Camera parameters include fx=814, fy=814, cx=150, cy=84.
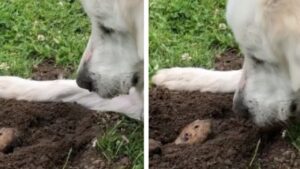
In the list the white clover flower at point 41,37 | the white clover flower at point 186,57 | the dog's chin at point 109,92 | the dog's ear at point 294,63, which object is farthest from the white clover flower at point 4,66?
the dog's ear at point 294,63

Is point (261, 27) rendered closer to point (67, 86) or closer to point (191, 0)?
point (191, 0)

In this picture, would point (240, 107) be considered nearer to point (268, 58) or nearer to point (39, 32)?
point (268, 58)

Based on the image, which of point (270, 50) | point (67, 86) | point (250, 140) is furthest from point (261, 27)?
point (67, 86)

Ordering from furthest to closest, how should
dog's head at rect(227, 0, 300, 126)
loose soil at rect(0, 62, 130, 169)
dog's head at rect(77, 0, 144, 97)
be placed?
loose soil at rect(0, 62, 130, 169) → dog's head at rect(77, 0, 144, 97) → dog's head at rect(227, 0, 300, 126)

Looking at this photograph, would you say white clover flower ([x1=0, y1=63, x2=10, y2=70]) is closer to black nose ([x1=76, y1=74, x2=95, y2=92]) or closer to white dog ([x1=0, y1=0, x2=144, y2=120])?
white dog ([x1=0, y1=0, x2=144, y2=120])

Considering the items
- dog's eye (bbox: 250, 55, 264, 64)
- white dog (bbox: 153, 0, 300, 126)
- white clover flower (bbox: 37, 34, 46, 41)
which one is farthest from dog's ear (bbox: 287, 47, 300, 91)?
white clover flower (bbox: 37, 34, 46, 41)

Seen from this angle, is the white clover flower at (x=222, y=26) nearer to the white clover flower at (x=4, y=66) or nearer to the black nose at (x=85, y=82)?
the black nose at (x=85, y=82)

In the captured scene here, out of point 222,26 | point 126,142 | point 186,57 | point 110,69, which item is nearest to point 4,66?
point 110,69
